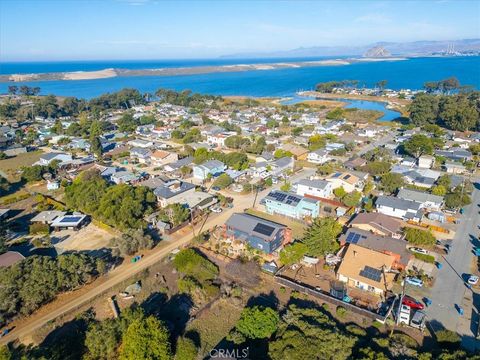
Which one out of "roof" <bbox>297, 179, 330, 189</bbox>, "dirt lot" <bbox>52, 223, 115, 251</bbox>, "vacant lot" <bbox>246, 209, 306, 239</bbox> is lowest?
"vacant lot" <bbox>246, 209, 306, 239</bbox>

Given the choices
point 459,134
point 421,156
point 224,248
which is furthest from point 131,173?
point 459,134

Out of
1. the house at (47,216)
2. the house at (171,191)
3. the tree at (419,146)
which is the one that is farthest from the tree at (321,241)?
the tree at (419,146)

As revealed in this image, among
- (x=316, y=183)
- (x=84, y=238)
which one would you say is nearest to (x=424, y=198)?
(x=316, y=183)

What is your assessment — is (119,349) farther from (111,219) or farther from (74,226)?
(74,226)

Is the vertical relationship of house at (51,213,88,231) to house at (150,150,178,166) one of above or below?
above

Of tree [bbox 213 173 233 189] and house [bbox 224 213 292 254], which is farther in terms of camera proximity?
tree [bbox 213 173 233 189]

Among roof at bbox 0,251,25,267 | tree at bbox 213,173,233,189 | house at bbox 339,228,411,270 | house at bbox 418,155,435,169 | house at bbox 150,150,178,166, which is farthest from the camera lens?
house at bbox 150,150,178,166

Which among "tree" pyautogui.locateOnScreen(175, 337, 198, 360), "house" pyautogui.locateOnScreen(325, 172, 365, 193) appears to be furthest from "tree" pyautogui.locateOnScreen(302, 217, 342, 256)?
"house" pyautogui.locateOnScreen(325, 172, 365, 193)

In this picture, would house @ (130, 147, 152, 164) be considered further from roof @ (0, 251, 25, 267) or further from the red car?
the red car
